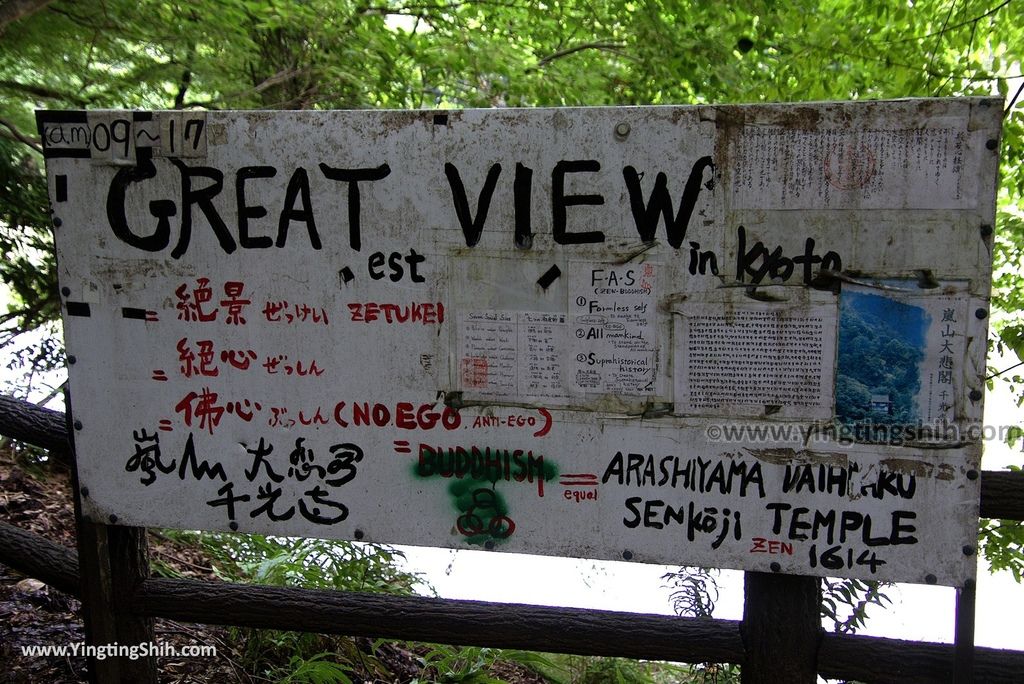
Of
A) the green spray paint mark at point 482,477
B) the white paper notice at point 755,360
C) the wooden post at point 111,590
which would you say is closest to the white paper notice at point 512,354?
the green spray paint mark at point 482,477

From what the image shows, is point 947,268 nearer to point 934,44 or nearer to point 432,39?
point 934,44

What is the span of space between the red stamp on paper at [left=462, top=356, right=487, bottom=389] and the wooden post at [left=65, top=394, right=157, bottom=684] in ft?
4.18

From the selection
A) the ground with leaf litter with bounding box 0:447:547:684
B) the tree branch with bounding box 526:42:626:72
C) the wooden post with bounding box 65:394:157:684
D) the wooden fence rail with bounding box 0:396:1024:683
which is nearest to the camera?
the wooden fence rail with bounding box 0:396:1024:683

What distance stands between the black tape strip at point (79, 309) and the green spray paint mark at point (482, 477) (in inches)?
44.4

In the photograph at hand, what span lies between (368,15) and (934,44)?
9.51 feet

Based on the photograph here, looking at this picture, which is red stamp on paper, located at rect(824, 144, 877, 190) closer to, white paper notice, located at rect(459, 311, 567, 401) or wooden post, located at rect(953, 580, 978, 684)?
white paper notice, located at rect(459, 311, 567, 401)

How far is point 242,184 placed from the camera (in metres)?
2.25

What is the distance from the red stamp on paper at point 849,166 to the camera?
1875 millimetres

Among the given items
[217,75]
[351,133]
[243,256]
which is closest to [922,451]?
[351,133]

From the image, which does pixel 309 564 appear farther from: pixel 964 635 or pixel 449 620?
pixel 964 635

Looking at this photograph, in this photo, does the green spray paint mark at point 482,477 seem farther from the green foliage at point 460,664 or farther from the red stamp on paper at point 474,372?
the green foliage at point 460,664

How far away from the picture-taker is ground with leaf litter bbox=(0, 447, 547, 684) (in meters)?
2.95

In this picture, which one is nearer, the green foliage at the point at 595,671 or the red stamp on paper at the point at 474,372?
the red stamp on paper at the point at 474,372

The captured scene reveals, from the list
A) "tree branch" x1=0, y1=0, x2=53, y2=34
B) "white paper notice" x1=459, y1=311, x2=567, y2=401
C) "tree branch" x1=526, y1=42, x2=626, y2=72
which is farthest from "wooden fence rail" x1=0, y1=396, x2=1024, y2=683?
"tree branch" x1=526, y1=42, x2=626, y2=72
